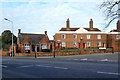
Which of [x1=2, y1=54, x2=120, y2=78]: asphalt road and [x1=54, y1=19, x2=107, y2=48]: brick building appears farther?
[x1=54, y1=19, x2=107, y2=48]: brick building

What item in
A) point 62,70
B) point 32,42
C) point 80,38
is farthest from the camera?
point 32,42

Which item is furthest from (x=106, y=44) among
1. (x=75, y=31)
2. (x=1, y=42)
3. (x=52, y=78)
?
(x=52, y=78)

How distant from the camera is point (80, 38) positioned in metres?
57.3

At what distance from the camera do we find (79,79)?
10.0m

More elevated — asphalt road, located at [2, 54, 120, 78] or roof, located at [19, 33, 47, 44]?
roof, located at [19, 33, 47, 44]

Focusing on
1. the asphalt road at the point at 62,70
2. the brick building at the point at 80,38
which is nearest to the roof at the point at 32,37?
the brick building at the point at 80,38

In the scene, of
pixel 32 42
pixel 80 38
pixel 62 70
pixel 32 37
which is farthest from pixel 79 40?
pixel 62 70

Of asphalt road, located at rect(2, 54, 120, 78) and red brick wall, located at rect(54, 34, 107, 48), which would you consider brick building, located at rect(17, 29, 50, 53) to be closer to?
red brick wall, located at rect(54, 34, 107, 48)

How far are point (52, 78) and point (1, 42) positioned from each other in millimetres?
68084

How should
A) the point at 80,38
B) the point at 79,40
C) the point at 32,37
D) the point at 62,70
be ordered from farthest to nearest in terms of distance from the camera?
the point at 32,37 < the point at 79,40 < the point at 80,38 < the point at 62,70

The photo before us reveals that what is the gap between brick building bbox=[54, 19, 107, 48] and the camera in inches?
2264

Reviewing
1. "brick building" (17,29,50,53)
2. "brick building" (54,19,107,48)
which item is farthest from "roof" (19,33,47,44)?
"brick building" (54,19,107,48)

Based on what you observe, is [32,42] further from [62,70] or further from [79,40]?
[62,70]

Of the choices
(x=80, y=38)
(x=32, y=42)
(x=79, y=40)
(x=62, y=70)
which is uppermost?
(x=80, y=38)
